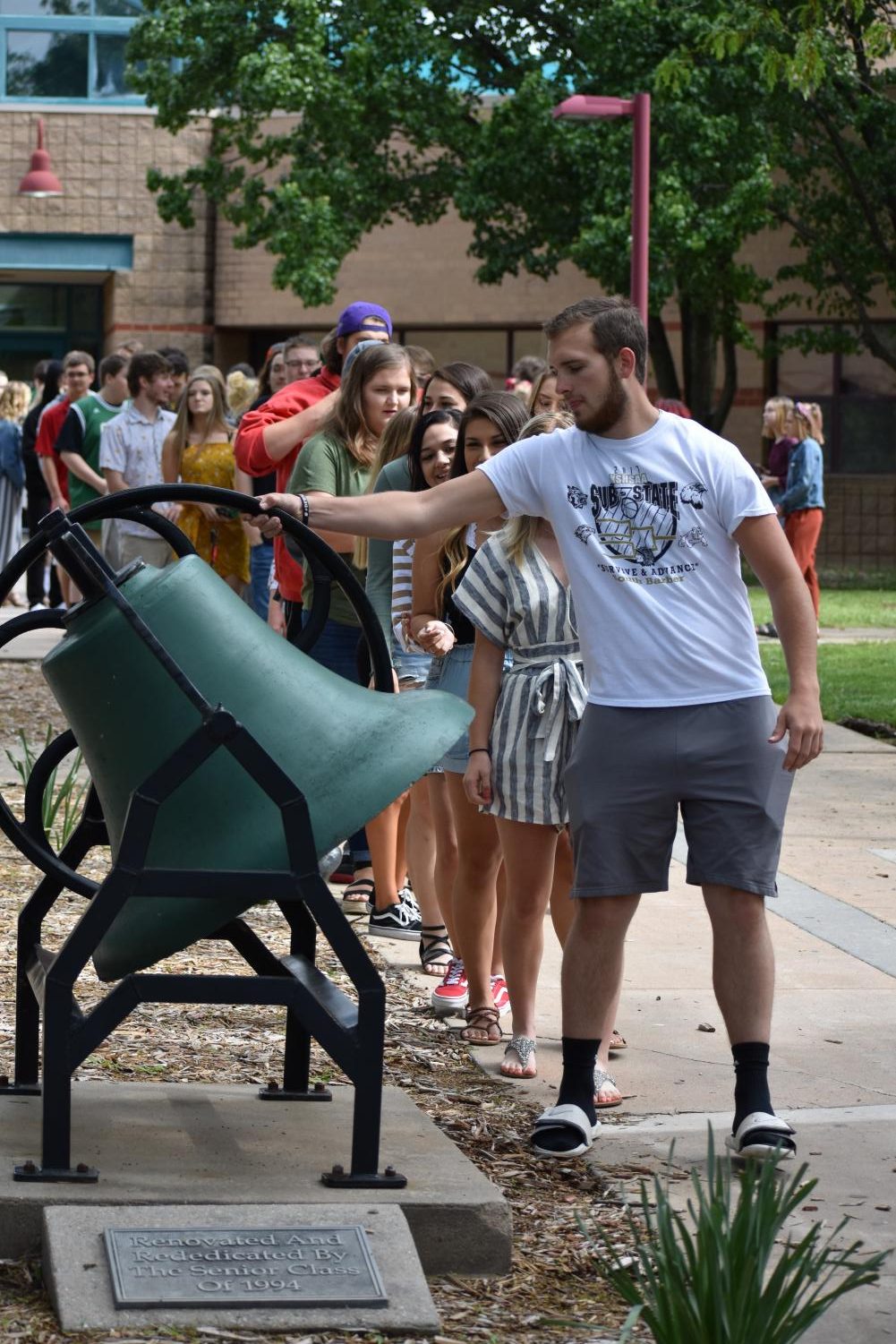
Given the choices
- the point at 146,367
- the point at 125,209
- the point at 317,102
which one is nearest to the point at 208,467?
the point at 146,367

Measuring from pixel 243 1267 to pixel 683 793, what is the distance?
1.52 meters

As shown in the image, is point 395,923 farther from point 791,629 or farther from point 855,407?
point 855,407

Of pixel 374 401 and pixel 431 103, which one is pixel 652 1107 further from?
pixel 431 103

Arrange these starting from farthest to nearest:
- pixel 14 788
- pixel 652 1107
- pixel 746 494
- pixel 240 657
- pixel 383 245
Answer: pixel 383 245
pixel 14 788
pixel 652 1107
pixel 746 494
pixel 240 657

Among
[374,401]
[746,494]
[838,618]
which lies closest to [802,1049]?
[746,494]

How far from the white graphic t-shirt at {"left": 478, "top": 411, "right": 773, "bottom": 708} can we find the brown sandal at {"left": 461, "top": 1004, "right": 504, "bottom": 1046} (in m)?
1.35

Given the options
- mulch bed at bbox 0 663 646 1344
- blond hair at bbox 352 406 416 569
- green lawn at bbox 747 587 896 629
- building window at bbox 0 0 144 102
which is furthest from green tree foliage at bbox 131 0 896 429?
mulch bed at bbox 0 663 646 1344

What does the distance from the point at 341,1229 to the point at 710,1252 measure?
2.73ft

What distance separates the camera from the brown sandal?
5.47 meters

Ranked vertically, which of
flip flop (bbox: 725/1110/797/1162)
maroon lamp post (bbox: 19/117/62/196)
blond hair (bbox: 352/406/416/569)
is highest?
maroon lamp post (bbox: 19/117/62/196)

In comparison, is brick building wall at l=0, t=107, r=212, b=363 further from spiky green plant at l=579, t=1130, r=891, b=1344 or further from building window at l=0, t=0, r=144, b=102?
spiky green plant at l=579, t=1130, r=891, b=1344

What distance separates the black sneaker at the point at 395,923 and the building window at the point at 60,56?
82.7ft

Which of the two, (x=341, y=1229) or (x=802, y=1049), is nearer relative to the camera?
(x=341, y=1229)

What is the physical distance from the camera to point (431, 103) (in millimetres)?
24359
